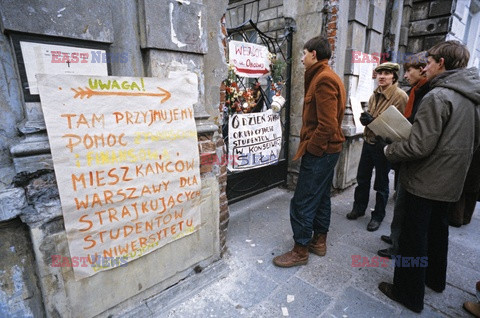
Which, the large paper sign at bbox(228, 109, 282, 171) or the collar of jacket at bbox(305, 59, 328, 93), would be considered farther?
the large paper sign at bbox(228, 109, 282, 171)

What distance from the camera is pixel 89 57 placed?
5.33 feet

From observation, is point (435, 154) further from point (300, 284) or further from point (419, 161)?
point (300, 284)

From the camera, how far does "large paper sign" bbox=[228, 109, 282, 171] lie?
3.47 meters

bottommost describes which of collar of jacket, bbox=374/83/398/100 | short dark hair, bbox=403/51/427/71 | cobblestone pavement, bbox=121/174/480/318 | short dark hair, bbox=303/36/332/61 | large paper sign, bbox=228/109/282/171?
cobblestone pavement, bbox=121/174/480/318

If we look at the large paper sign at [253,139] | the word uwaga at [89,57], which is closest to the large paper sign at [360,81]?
the large paper sign at [253,139]

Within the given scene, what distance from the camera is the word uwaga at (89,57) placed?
1.51m

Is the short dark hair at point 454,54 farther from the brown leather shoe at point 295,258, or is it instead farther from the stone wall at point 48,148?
the brown leather shoe at point 295,258

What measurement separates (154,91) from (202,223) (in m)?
1.22

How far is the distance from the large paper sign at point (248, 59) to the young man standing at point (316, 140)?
3.58 feet

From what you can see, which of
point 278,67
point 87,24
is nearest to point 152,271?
point 87,24

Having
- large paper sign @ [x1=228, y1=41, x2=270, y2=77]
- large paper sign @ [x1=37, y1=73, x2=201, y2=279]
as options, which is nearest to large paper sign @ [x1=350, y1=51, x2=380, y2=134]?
large paper sign @ [x1=228, y1=41, x2=270, y2=77]

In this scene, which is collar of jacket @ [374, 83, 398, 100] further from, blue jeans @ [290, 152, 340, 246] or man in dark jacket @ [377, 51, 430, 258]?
blue jeans @ [290, 152, 340, 246]

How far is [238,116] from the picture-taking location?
342 centimetres

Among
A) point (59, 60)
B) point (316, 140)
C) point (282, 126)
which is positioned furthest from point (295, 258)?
point (59, 60)
